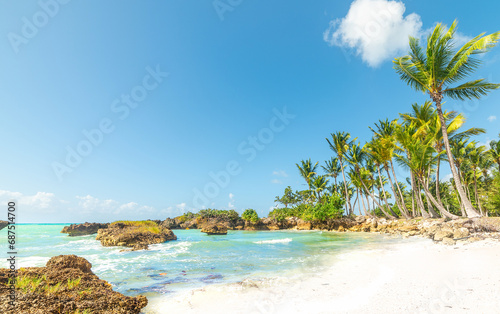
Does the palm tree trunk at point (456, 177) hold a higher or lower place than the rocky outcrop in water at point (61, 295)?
higher

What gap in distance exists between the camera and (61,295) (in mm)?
3471

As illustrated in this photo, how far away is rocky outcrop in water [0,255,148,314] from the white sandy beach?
0.71m

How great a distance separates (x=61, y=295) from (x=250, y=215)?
41349 mm

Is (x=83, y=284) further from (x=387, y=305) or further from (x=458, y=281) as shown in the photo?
(x=458, y=281)

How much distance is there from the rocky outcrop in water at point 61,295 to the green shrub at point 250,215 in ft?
129

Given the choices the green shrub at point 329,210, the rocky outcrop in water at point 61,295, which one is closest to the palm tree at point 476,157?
the green shrub at point 329,210

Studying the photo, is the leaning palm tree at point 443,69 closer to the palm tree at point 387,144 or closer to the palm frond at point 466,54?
the palm frond at point 466,54

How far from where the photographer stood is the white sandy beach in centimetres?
358

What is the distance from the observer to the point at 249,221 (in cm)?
4378

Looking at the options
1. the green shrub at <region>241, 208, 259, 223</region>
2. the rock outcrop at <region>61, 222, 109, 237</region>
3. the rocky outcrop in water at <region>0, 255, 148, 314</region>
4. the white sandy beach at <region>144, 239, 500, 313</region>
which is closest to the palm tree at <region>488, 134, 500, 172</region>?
the white sandy beach at <region>144, 239, 500, 313</region>

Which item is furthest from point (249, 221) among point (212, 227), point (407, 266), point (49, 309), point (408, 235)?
point (49, 309)

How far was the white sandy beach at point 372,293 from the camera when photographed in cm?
358

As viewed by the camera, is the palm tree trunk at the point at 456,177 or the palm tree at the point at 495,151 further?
the palm tree at the point at 495,151

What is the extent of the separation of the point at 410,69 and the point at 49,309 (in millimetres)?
20002
